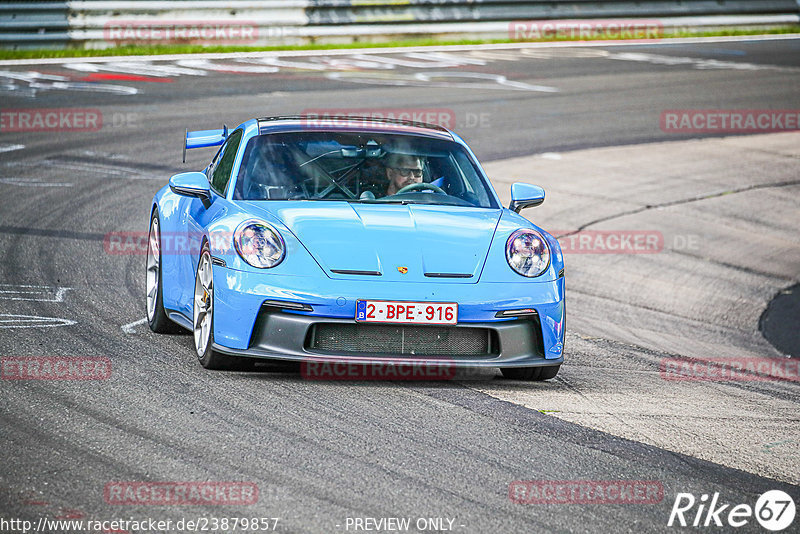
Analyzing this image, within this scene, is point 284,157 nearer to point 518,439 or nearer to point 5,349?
point 5,349

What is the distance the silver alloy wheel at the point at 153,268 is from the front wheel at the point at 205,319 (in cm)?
91

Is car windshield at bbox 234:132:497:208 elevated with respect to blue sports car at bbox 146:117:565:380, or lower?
elevated

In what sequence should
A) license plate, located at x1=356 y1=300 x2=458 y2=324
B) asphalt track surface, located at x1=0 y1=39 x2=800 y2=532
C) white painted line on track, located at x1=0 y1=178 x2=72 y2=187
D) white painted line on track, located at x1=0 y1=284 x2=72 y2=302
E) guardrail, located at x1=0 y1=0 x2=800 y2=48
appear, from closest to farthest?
1. asphalt track surface, located at x1=0 y1=39 x2=800 y2=532
2. license plate, located at x1=356 y1=300 x2=458 y2=324
3. white painted line on track, located at x1=0 y1=284 x2=72 y2=302
4. white painted line on track, located at x1=0 y1=178 x2=72 y2=187
5. guardrail, located at x1=0 y1=0 x2=800 y2=48

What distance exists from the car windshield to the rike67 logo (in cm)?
280

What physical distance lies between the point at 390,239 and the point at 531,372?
3.31 ft

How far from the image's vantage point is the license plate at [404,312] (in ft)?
18.8

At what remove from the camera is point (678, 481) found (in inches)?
183

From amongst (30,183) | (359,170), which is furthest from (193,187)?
(30,183)

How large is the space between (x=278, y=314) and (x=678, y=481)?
6.82 ft

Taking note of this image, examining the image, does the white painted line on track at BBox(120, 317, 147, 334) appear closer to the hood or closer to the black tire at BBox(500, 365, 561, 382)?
the hood

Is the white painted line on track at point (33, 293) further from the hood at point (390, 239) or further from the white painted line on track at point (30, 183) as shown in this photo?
the white painted line on track at point (30, 183)

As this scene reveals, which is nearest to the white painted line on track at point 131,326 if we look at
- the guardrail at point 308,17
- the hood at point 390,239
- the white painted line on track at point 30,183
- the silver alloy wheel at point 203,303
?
the silver alloy wheel at point 203,303

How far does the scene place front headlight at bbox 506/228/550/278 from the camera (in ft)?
20.1

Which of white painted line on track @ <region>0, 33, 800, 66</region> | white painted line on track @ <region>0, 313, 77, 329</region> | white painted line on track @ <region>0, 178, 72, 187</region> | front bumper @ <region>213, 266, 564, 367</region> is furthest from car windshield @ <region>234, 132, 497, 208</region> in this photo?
white painted line on track @ <region>0, 33, 800, 66</region>
